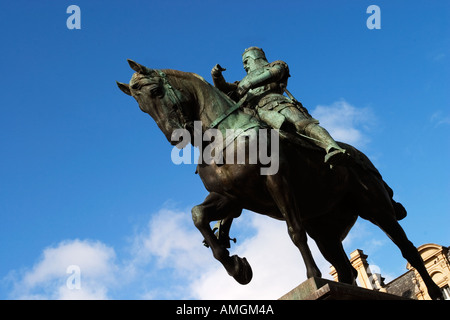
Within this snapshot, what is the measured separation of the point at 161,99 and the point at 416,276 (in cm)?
2263

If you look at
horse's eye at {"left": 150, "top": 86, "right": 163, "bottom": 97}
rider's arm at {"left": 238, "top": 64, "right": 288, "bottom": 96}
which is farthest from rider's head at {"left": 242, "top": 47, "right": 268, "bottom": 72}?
horse's eye at {"left": 150, "top": 86, "right": 163, "bottom": 97}

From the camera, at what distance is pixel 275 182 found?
20.8 feet

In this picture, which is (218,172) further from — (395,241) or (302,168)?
(395,241)

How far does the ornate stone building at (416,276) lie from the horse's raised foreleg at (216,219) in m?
19.3

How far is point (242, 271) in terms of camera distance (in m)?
6.45

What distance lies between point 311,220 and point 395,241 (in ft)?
4.08

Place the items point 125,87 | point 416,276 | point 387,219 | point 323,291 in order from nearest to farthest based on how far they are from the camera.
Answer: point 323,291 → point 125,87 → point 387,219 → point 416,276

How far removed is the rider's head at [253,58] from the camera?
8312 millimetres

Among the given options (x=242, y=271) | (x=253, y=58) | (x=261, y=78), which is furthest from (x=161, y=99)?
(x=242, y=271)

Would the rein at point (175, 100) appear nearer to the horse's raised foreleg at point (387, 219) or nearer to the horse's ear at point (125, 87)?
the horse's ear at point (125, 87)

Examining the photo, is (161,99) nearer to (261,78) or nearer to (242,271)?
(261,78)

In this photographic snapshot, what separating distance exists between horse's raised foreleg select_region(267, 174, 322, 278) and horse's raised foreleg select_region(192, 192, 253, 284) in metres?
0.67

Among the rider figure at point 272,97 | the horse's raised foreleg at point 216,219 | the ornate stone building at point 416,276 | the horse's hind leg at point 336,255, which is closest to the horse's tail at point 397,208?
the horse's hind leg at point 336,255
